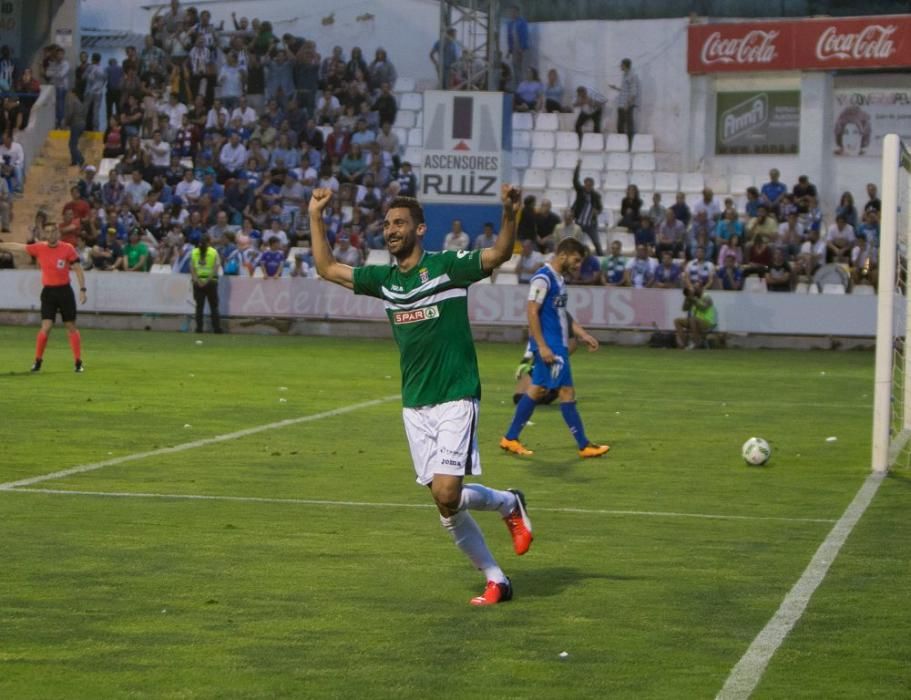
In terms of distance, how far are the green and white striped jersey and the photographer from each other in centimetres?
2334

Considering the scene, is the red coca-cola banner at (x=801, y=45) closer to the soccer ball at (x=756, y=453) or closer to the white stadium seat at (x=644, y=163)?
the white stadium seat at (x=644, y=163)

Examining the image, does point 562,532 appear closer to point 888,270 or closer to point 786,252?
point 888,270

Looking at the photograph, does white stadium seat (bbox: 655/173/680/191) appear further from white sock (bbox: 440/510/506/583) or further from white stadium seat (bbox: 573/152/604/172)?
white sock (bbox: 440/510/506/583)

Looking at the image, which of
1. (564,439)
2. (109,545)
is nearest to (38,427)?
(564,439)

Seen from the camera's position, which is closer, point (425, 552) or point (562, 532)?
point (425, 552)

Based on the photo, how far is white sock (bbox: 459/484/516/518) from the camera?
8516 mm

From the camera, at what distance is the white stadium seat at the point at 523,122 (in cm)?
3872

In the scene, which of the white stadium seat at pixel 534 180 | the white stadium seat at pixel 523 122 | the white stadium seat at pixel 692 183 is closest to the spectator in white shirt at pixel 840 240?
the white stadium seat at pixel 692 183

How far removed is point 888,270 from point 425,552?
17.5 feet

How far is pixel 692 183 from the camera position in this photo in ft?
123

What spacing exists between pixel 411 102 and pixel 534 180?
401cm

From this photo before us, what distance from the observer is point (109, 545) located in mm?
9852

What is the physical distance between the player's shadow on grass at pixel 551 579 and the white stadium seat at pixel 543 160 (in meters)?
29.4

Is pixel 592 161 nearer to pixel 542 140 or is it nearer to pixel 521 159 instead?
pixel 542 140
